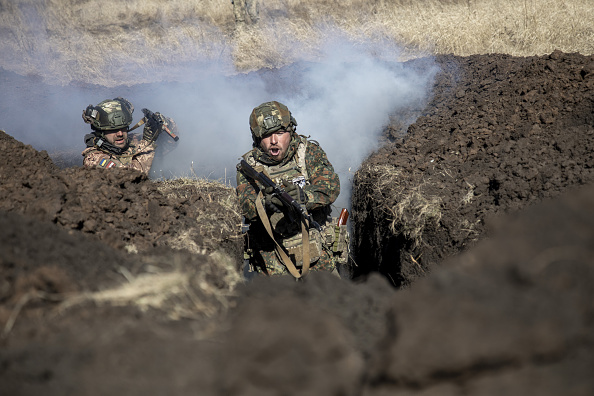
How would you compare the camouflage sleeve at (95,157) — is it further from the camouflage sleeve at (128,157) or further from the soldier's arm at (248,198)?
the soldier's arm at (248,198)

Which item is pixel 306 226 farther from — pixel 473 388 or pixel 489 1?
pixel 489 1

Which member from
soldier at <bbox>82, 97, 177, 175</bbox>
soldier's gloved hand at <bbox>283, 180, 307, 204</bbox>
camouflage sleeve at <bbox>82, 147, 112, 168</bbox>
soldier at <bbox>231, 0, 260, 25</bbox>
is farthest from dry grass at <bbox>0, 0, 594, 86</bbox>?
soldier's gloved hand at <bbox>283, 180, 307, 204</bbox>

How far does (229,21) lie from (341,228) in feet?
50.7

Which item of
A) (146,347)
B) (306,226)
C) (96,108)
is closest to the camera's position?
(146,347)

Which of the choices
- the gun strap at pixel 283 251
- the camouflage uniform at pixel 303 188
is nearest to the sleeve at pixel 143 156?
the camouflage uniform at pixel 303 188

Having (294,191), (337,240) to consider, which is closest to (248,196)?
(294,191)

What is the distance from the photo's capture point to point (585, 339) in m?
1.42

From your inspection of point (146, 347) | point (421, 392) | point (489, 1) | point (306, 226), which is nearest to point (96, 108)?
point (306, 226)

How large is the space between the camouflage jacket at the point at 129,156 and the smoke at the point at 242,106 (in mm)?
760

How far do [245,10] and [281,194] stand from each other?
1461 cm

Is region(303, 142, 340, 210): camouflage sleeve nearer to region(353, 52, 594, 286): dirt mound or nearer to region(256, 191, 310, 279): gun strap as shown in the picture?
region(256, 191, 310, 279): gun strap

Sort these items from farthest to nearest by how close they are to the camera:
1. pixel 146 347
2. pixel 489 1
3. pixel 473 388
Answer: pixel 489 1 → pixel 146 347 → pixel 473 388

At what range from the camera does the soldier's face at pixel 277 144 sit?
496 centimetres

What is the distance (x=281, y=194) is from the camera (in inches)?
178
